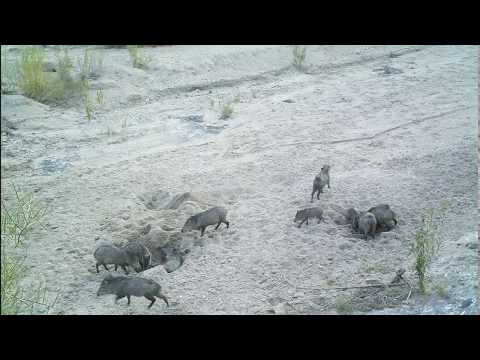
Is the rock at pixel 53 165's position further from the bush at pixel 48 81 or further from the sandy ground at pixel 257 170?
the bush at pixel 48 81

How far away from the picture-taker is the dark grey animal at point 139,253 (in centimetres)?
659

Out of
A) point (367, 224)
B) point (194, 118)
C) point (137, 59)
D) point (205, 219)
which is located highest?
point (137, 59)

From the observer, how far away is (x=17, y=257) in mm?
6656

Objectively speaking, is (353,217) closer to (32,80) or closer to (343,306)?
(343,306)

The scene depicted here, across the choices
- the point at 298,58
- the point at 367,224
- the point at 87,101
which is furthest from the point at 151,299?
the point at 298,58

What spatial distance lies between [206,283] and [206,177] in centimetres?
269

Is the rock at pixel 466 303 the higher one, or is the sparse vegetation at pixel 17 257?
the rock at pixel 466 303

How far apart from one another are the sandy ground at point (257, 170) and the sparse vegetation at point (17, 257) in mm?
162

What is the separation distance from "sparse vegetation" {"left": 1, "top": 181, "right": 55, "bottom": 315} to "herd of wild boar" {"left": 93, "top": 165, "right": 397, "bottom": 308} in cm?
69

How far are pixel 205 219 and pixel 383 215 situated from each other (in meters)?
2.19

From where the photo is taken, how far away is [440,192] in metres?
7.97

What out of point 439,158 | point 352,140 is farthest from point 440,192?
point 352,140

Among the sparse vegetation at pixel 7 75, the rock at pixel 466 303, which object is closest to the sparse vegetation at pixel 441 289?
the rock at pixel 466 303

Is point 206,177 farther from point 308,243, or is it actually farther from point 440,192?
point 440,192
